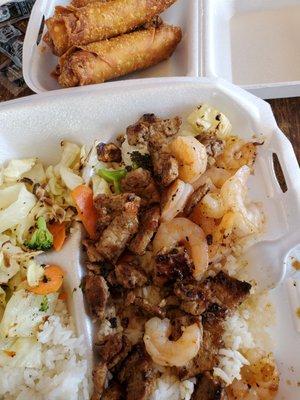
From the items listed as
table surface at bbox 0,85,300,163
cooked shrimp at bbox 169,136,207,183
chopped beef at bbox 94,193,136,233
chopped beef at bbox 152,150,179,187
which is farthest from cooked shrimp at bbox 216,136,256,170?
table surface at bbox 0,85,300,163

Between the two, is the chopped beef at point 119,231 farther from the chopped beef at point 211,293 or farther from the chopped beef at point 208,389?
the chopped beef at point 208,389

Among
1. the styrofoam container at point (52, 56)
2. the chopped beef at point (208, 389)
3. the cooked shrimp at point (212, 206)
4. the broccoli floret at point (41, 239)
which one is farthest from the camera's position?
the styrofoam container at point (52, 56)

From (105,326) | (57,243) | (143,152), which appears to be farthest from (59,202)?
(105,326)

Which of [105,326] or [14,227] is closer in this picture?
[105,326]

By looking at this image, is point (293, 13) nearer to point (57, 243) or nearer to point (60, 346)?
point (57, 243)

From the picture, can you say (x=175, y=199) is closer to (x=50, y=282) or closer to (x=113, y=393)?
(x=50, y=282)

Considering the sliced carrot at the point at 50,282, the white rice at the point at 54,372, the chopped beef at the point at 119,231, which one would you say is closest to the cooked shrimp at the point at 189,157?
the chopped beef at the point at 119,231
